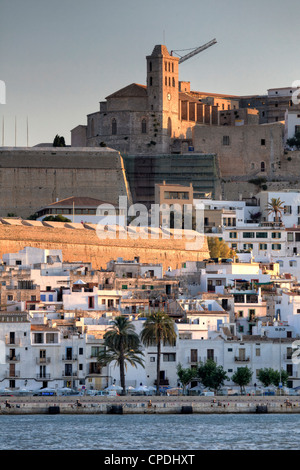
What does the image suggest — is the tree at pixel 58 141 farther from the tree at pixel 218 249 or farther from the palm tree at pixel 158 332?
the palm tree at pixel 158 332

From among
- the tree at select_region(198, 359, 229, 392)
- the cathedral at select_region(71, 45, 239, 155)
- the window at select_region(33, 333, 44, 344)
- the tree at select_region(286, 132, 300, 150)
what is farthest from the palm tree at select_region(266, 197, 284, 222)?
the window at select_region(33, 333, 44, 344)

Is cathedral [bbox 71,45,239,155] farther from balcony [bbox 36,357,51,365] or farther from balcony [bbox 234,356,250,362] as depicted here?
balcony [bbox 36,357,51,365]

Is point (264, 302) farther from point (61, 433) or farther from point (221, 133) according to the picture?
point (221, 133)

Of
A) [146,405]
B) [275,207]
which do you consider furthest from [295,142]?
[146,405]

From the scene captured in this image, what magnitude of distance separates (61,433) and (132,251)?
2931cm

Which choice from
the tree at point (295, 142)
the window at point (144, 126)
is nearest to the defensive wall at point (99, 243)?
the window at point (144, 126)

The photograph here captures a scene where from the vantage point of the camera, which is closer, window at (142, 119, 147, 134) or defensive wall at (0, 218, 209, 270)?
defensive wall at (0, 218, 209, 270)

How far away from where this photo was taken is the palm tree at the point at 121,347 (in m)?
47.7

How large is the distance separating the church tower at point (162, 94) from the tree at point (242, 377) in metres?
46.6

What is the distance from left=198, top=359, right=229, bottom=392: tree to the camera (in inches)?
1867

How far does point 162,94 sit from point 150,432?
179ft

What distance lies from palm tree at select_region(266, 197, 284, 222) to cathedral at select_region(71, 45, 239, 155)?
45.3 feet

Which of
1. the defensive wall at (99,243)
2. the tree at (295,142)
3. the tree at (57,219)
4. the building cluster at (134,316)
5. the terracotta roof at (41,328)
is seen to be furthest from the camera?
the tree at (295,142)
